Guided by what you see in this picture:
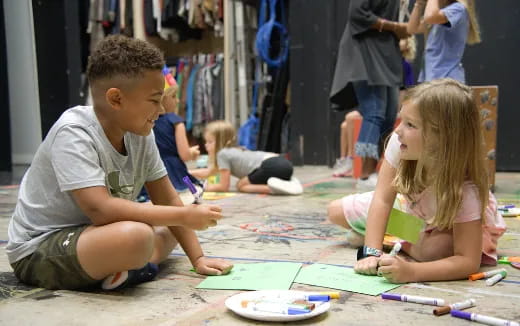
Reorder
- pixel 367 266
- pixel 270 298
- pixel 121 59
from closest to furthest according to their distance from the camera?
→ pixel 270 298, pixel 121 59, pixel 367 266

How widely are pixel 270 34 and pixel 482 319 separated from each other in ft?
14.0

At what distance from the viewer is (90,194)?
1.19 metres

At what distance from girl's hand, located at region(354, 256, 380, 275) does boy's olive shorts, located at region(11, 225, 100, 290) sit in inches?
25.8

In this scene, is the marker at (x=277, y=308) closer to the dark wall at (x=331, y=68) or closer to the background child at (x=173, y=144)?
the background child at (x=173, y=144)

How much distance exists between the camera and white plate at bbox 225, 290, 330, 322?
1.03 meters

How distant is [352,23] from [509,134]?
6.20 feet

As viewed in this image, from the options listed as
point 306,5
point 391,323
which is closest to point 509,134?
point 306,5

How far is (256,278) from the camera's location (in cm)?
135

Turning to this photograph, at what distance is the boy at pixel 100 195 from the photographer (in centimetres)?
120

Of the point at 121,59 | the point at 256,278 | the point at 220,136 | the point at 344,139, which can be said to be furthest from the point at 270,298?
the point at 344,139

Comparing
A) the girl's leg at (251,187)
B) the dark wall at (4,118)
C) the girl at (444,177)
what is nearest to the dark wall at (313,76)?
the girl's leg at (251,187)

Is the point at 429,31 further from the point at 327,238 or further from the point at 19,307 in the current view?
the point at 19,307

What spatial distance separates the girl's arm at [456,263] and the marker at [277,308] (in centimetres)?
32

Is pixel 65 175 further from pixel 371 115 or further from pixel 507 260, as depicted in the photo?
pixel 371 115
